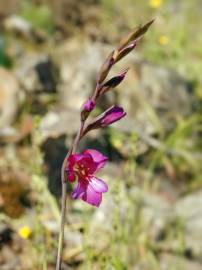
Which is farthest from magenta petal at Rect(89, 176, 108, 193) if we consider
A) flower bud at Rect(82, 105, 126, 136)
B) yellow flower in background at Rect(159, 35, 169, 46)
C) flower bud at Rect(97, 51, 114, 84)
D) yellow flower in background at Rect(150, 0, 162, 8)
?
yellow flower in background at Rect(150, 0, 162, 8)

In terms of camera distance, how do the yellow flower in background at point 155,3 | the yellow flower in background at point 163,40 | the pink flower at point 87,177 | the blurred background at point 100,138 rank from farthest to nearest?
1. the yellow flower in background at point 155,3
2. the yellow flower in background at point 163,40
3. the blurred background at point 100,138
4. the pink flower at point 87,177

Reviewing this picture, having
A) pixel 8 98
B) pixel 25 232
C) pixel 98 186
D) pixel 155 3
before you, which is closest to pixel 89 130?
pixel 98 186

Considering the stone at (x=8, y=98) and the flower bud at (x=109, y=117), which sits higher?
the stone at (x=8, y=98)

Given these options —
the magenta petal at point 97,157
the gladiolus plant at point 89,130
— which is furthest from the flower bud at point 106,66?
the magenta petal at point 97,157

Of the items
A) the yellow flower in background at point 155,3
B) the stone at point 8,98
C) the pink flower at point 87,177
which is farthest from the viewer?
the yellow flower in background at point 155,3

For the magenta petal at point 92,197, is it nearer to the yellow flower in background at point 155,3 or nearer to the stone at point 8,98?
the stone at point 8,98

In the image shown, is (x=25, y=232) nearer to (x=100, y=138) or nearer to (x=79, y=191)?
(x=100, y=138)

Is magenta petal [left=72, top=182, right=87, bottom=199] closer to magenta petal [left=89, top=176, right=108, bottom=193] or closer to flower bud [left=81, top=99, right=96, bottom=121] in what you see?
magenta petal [left=89, top=176, right=108, bottom=193]

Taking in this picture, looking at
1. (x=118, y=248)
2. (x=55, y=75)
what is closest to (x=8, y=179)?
(x=118, y=248)

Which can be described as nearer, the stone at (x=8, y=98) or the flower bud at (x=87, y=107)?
the flower bud at (x=87, y=107)
